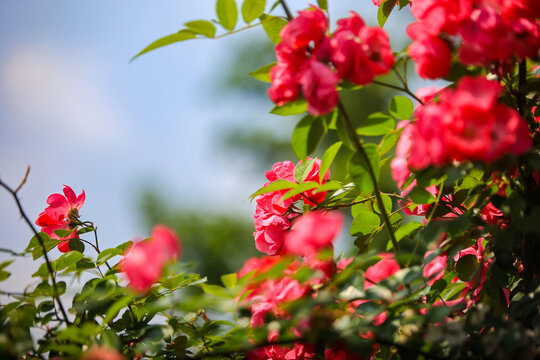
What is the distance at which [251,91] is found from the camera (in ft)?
39.7

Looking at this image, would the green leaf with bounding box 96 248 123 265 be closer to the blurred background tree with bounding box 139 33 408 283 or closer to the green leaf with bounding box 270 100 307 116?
the green leaf with bounding box 270 100 307 116

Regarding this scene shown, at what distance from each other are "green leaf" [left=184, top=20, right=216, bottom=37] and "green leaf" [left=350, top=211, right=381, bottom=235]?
432 millimetres

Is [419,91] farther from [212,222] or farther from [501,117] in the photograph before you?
[212,222]

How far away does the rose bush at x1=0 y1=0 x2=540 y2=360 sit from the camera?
545 mm

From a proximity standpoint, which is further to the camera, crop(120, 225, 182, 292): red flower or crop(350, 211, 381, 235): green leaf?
crop(350, 211, 381, 235): green leaf

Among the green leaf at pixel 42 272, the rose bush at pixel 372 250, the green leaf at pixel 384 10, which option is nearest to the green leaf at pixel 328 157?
the rose bush at pixel 372 250

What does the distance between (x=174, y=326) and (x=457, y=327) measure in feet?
1.30

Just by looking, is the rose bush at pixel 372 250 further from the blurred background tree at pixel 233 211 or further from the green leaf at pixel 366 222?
the blurred background tree at pixel 233 211

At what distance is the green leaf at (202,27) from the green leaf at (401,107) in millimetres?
295

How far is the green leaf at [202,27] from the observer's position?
0.71 meters

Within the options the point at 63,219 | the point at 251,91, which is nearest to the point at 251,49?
the point at 251,91

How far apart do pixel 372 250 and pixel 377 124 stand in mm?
191

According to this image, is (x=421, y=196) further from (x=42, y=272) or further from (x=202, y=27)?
(x=42, y=272)

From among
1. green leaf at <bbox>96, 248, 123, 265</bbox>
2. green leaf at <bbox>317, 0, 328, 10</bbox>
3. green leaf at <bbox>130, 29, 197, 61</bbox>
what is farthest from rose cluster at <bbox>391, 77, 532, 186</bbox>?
green leaf at <bbox>96, 248, 123, 265</bbox>
